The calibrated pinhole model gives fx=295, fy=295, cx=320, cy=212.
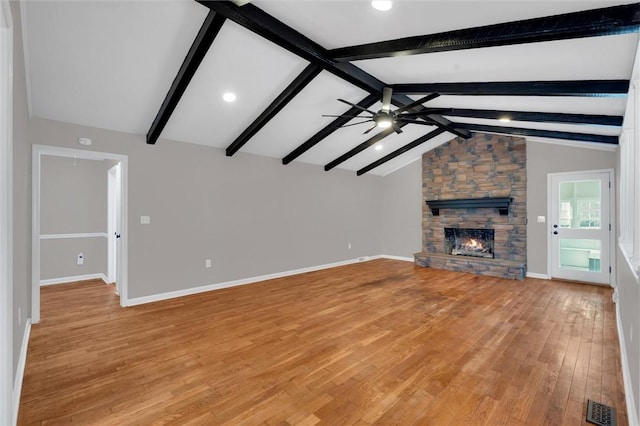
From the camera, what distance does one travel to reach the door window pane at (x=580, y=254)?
5355 millimetres

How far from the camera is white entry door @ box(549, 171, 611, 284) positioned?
5.23 meters

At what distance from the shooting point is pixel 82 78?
3166 mm

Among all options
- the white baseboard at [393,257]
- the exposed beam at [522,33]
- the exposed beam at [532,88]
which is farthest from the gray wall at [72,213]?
the white baseboard at [393,257]

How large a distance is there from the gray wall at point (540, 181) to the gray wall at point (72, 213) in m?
8.48

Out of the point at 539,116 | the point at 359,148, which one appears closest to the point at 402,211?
the point at 359,148

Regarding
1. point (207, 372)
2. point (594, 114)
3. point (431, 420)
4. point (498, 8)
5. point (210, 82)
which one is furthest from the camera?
point (594, 114)

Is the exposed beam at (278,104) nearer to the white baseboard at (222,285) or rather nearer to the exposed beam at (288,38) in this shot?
the exposed beam at (288,38)

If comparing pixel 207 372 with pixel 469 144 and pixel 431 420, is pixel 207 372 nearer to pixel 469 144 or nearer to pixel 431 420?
pixel 431 420

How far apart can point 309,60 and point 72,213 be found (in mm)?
5541

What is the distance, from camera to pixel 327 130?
5238 millimetres

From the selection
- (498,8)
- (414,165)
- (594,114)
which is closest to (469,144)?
(414,165)

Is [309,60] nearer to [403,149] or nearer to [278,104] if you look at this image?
[278,104]

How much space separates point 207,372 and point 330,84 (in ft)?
12.1

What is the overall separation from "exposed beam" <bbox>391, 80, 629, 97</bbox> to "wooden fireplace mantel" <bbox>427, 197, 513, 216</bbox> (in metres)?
Result: 3.45
